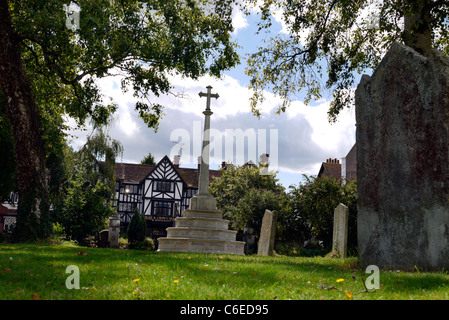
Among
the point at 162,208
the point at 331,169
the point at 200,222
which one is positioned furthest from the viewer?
the point at 331,169

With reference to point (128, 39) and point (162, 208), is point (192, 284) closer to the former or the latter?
point (128, 39)

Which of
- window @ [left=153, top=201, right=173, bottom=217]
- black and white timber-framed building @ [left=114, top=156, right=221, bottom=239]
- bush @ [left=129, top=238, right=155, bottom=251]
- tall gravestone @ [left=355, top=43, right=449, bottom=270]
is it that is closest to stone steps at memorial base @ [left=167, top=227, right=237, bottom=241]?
tall gravestone @ [left=355, top=43, right=449, bottom=270]

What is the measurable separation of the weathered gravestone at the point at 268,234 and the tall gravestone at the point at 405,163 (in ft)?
26.2

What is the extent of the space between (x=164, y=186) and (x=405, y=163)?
41795mm

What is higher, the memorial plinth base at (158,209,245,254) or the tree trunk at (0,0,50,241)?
the tree trunk at (0,0,50,241)

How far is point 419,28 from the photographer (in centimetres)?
979

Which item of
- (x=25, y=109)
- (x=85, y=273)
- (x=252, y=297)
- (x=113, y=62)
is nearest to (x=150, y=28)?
(x=113, y=62)

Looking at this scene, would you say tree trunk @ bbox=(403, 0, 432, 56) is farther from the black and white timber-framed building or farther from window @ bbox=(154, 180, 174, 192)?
Answer: window @ bbox=(154, 180, 174, 192)

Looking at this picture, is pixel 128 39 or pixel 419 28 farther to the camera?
pixel 128 39

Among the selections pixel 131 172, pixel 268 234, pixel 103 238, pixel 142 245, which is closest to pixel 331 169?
pixel 131 172

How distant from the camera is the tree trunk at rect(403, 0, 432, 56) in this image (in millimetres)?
9531

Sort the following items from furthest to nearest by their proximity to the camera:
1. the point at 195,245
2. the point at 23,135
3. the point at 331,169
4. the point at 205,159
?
the point at 331,169 → the point at 205,159 → the point at 195,245 → the point at 23,135

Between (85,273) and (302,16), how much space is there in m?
11.5

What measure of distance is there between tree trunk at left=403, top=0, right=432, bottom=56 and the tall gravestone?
3508mm
